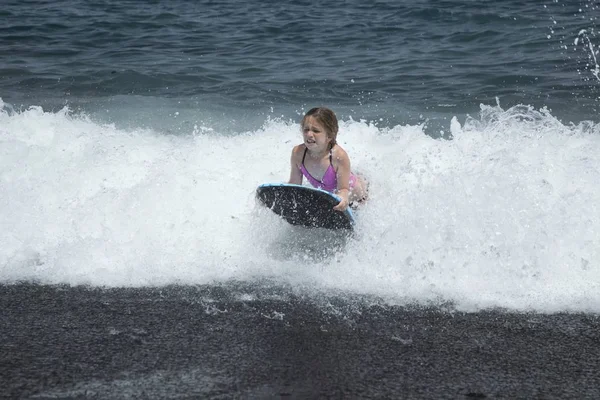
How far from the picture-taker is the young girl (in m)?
6.61

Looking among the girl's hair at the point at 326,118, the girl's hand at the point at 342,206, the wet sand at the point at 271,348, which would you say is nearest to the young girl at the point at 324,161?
the girl's hair at the point at 326,118

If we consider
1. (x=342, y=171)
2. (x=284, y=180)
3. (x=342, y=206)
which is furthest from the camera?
(x=284, y=180)

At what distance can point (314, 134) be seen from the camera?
261 inches

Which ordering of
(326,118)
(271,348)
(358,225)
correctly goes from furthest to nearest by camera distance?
(326,118), (358,225), (271,348)

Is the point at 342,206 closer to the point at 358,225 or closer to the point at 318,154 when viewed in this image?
the point at 358,225

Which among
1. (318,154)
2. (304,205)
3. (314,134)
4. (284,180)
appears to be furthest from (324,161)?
(284,180)

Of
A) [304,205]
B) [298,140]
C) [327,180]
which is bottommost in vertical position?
[304,205]

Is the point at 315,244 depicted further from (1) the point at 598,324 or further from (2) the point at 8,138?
(2) the point at 8,138

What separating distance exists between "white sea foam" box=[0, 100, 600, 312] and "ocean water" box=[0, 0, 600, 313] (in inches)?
0.8

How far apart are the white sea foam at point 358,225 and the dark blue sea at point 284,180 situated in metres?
0.02

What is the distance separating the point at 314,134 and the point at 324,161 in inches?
13.1

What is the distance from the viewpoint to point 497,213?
626cm

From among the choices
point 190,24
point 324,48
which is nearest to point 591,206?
point 324,48

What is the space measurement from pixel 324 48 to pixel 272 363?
1071 cm
